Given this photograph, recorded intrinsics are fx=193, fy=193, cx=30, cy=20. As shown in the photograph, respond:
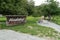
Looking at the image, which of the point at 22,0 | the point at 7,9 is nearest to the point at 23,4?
the point at 22,0

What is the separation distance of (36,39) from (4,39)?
2.49 meters

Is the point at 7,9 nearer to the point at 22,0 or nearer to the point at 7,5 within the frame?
the point at 7,5

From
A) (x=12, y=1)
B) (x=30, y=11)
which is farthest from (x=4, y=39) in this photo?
(x=30, y=11)

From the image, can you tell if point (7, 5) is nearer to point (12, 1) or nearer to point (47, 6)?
point (12, 1)

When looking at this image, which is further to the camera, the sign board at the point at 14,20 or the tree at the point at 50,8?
the tree at the point at 50,8

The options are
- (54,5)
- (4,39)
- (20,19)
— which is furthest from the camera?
(54,5)

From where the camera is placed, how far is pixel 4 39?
48.0ft

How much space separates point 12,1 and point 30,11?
7409 millimetres

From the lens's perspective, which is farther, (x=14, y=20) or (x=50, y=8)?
(x=50, y=8)

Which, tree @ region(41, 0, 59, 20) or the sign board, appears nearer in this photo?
the sign board

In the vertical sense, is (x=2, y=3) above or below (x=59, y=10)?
above

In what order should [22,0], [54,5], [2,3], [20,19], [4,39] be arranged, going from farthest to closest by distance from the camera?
[54,5]
[22,0]
[20,19]
[2,3]
[4,39]

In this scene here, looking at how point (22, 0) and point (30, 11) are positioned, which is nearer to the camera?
point (22, 0)

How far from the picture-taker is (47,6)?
1721 inches
